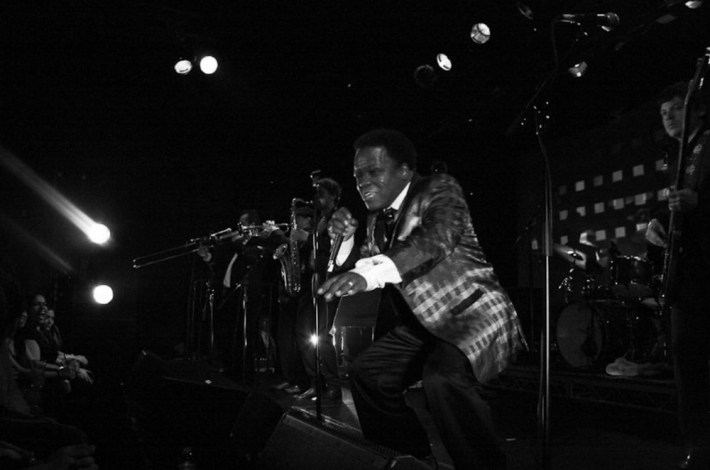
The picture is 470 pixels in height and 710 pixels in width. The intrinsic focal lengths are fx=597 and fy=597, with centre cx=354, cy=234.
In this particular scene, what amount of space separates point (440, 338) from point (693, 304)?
146cm

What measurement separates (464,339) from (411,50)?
22.7 feet

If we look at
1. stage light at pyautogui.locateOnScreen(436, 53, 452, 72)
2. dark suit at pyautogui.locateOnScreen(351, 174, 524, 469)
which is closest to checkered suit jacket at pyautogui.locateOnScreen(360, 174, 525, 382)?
dark suit at pyautogui.locateOnScreen(351, 174, 524, 469)

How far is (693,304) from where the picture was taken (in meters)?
3.10

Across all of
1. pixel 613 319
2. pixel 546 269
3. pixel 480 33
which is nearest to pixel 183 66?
pixel 480 33

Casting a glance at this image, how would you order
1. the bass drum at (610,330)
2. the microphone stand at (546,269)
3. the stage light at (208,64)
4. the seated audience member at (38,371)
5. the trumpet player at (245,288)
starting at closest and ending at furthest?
the microphone stand at (546,269)
the seated audience member at (38,371)
the bass drum at (610,330)
the trumpet player at (245,288)
the stage light at (208,64)

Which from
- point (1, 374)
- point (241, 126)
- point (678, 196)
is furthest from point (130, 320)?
point (678, 196)

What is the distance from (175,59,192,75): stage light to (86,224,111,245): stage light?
3.88m

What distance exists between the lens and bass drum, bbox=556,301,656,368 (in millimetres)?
7301

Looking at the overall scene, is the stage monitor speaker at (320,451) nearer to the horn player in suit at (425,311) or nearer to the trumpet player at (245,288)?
the horn player in suit at (425,311)

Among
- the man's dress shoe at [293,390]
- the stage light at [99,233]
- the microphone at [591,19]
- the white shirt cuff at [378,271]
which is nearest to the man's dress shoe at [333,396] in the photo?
the man's dress shoe at [293,390]

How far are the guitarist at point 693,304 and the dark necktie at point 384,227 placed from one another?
1.46 meters

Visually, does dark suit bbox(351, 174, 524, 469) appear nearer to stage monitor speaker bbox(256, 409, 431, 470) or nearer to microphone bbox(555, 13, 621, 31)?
stage monitor speaker bbox(256, 409, 431, 470)

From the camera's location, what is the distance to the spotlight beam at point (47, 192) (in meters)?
11.1

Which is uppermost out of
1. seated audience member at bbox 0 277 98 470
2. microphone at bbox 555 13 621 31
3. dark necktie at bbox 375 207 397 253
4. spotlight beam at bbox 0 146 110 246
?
spotlight beam at bbox 0 146 110 246
